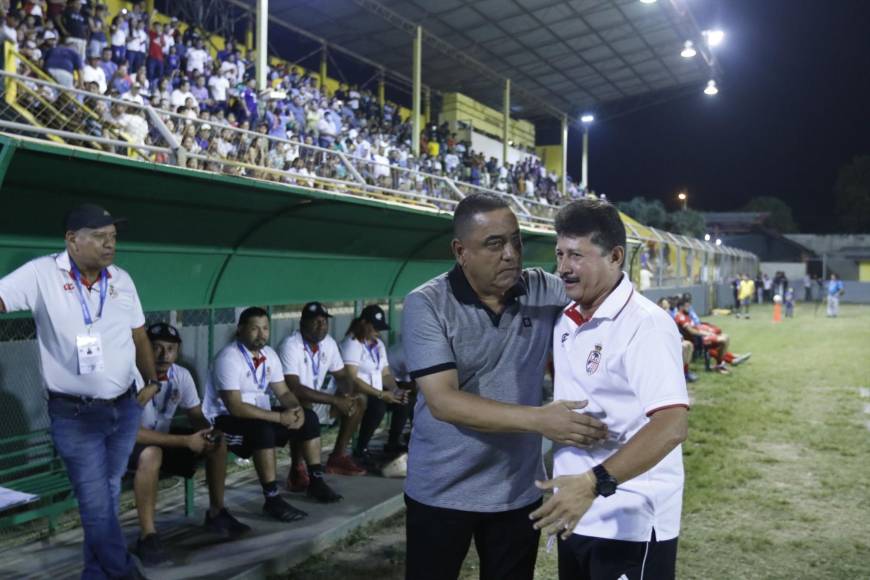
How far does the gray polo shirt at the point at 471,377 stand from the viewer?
2.36m

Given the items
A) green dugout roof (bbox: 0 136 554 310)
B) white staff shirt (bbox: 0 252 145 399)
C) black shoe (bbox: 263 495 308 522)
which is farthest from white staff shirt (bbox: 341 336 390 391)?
white staff shirt (bbox: 0 252 145 399)

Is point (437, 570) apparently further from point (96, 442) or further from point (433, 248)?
point (433, 248)

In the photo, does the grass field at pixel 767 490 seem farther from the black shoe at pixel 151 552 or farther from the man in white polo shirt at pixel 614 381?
the man in white polo shirt at pixel 614 381

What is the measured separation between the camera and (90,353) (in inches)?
144

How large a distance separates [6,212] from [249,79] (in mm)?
13206

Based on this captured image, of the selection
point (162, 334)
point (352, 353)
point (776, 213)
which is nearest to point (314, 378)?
point (352, 353)

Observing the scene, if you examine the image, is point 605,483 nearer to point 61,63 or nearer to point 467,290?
point 467,290

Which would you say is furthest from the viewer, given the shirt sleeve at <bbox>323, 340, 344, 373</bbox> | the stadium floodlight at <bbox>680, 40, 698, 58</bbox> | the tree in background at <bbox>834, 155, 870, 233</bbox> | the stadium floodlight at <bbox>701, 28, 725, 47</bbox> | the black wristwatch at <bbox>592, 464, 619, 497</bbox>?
the tree in background at <bbox>834, 155, 870, 233</bbox>

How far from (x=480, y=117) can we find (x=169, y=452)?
29.0m

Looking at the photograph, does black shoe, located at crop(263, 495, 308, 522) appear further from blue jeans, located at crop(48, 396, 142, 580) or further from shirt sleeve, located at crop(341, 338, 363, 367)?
shirt sleeve, located at crop(341, 338, 363, 367)

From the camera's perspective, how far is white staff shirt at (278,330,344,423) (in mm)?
6523

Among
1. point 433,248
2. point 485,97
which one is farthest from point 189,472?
point 485,97

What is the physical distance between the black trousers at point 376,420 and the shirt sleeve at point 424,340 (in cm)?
495

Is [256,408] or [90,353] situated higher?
[90,353]
